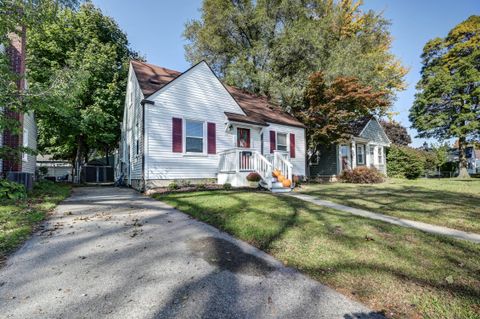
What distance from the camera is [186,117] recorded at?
11.4m

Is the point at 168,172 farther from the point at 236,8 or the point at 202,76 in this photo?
the point at 236,8

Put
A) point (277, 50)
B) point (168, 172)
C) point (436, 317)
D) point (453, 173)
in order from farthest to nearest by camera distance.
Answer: point (453, 173), point (277, 50), point (168, 172), point (436, 317)

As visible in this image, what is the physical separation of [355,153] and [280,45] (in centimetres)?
1065

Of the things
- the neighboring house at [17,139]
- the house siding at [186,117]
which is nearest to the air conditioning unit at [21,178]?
the neighboring house at [17,139]

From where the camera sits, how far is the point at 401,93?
27.5 meters

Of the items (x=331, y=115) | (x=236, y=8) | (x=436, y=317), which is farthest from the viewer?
(x=236, y=8)

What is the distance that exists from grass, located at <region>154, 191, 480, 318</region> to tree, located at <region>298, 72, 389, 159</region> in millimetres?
10743

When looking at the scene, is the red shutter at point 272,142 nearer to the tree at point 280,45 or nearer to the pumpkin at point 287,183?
the pumpkin at point 287,183

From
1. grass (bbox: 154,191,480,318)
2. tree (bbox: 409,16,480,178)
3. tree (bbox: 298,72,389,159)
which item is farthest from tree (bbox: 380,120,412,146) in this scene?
grass (bbox: 154,191,480,318)

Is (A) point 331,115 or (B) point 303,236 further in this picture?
(A) point 331,115

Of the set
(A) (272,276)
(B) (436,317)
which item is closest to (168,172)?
(A) (272,276)

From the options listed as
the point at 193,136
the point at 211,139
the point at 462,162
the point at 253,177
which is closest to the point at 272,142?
the point at 211,139

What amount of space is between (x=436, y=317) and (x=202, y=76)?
12.0 metres

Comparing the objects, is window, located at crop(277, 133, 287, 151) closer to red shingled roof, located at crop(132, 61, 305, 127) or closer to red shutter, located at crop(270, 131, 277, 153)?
red shutter, located at crop(270, 131, 277, 153)
